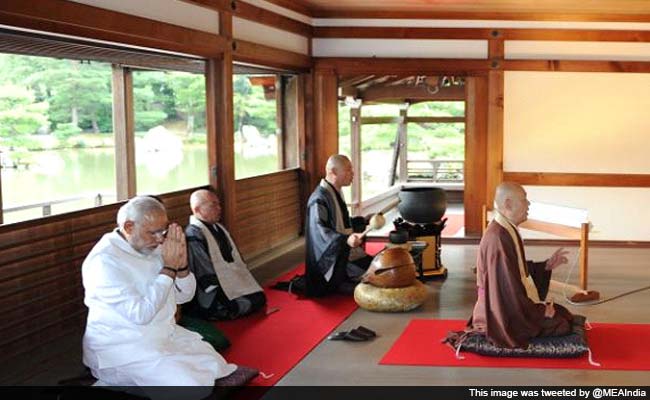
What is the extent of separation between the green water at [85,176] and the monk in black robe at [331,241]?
3.75 ft

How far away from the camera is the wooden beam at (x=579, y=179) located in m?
7.65

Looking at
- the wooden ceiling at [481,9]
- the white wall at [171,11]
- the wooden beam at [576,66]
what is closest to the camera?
the white wall at [171,11]

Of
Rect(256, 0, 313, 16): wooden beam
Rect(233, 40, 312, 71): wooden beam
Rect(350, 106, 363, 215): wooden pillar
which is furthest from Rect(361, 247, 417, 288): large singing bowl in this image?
Rect(350, 106, 363, 215): wooden pillar

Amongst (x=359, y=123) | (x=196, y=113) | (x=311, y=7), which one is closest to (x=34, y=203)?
(x=196, y=113)

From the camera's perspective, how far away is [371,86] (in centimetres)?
1094

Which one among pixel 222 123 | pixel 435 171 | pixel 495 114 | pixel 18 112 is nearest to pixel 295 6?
pixel 222 123

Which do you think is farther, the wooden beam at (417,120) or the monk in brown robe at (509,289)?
the wooden beam at (417,120)

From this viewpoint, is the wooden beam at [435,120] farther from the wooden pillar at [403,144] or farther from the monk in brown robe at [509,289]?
the monk in brown robe at [509,289]

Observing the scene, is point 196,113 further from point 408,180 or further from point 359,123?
point 408,180

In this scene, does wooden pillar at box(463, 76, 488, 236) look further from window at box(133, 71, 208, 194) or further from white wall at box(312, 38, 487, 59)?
window at box(133, 71, 208, 194)

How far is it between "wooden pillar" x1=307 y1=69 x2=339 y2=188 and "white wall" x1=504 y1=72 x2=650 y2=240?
174 centimetres

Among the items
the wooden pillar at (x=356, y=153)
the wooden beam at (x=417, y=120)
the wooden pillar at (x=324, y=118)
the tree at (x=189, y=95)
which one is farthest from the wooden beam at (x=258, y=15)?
the wooden beam at (x=417, y=120)

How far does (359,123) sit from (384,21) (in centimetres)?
287

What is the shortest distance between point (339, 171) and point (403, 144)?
766 cm
